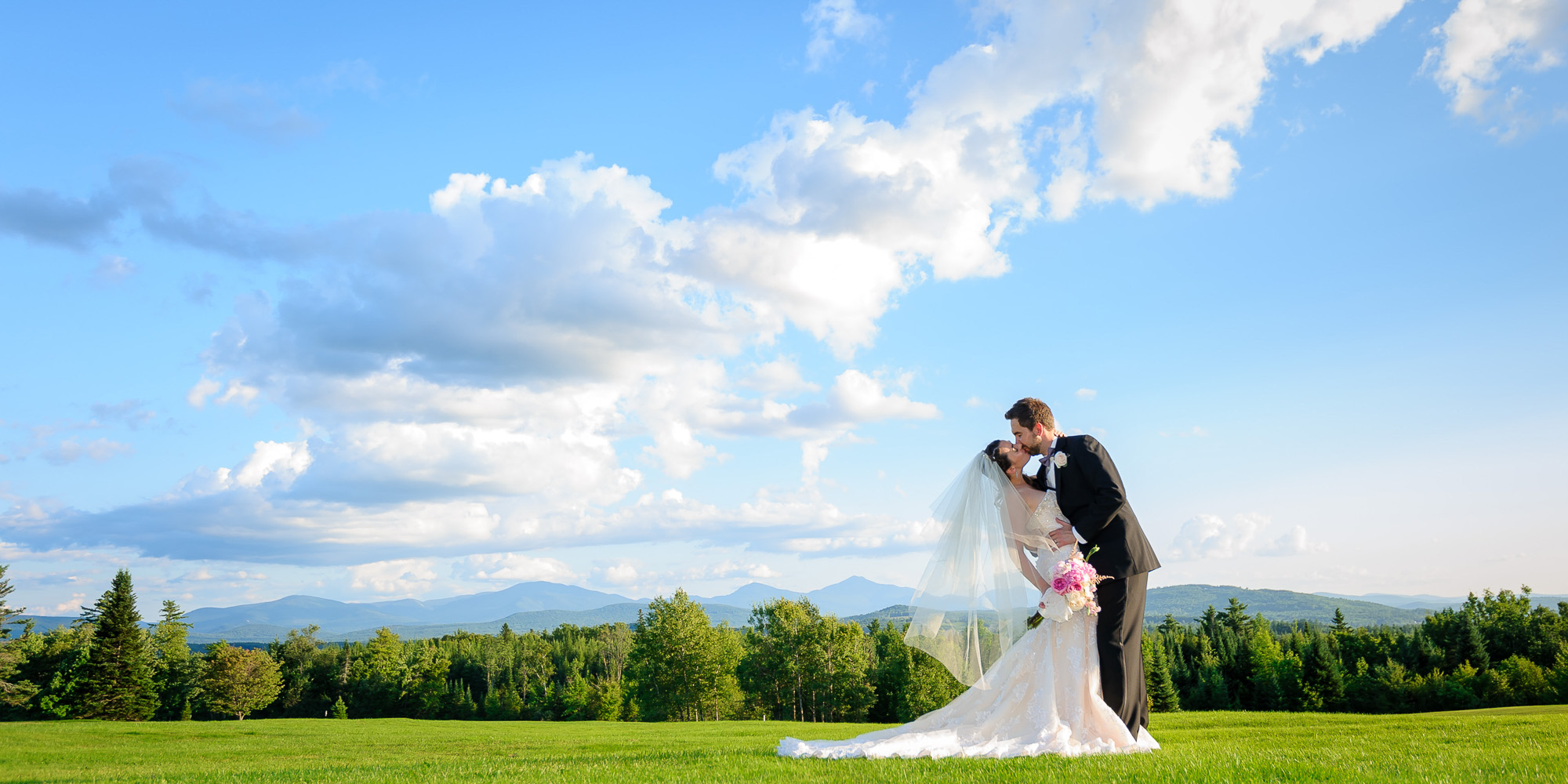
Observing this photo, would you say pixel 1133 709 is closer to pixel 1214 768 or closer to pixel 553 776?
pixel 1214 768

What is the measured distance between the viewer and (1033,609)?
30.7ft

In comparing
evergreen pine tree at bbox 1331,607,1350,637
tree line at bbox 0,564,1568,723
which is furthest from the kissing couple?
evergreen pine tree at bbox 1331,607,1350,637

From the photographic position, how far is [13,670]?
49875mm

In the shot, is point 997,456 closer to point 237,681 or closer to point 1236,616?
point 237,681

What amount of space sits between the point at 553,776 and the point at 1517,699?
70.3 meters

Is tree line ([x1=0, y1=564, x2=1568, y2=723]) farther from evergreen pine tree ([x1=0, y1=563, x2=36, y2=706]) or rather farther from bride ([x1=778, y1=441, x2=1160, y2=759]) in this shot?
bride ([x1=778, y1=441, x2=1160, y2=759])

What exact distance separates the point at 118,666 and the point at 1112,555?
237ft

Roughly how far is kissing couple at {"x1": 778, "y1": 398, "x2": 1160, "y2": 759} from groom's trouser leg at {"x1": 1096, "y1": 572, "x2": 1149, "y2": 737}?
0.6 inches

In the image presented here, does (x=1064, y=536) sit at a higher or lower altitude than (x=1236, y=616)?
higher

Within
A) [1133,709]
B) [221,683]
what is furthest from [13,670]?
[1133,709]

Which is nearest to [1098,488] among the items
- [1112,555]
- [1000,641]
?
[1112,555]

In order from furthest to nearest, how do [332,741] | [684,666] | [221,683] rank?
1. [221,683]
2. [684,666]
3. [332,741]

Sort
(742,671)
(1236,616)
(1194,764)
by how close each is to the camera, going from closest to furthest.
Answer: (1194,764) < (742,671) < (1236,616)

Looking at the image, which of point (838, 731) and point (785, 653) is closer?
point (838, 731)
